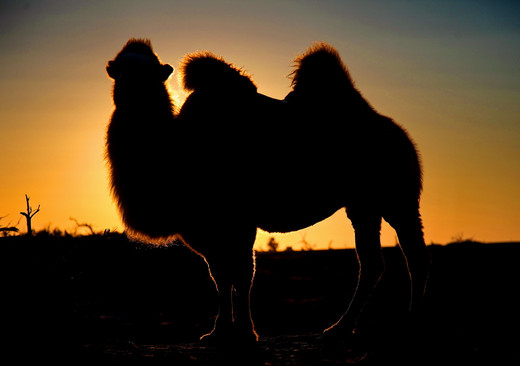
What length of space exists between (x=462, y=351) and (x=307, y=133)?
111 inches

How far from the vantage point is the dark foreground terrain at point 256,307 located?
5.39 m

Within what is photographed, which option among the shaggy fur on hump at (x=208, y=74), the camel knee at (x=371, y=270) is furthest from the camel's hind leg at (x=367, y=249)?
the shaggy fur on hump at (x=208, y=74)

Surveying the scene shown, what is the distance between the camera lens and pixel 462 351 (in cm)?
544

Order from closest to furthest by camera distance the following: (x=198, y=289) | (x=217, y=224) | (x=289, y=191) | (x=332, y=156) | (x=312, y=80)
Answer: (x=217, y=224) < (x=289, y=191) < (x=332, y=156) < (x=312, y=80) < (x=198, y=289)

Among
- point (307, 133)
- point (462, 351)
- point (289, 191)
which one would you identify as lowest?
point (462, 351)

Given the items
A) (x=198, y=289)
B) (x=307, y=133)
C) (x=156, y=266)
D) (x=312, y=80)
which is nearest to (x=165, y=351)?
(x=307, y=133)

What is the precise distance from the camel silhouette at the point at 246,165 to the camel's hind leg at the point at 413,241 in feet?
0.04

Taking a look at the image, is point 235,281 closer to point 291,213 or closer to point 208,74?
point 291,213

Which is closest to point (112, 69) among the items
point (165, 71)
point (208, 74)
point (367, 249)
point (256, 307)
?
point (165, 71)

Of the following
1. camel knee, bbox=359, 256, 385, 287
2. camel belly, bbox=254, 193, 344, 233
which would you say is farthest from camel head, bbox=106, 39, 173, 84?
camel knee, bbox=359, 256, 385, 287

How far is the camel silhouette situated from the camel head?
0.01 meters

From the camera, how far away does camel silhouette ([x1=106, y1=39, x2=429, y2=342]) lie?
19.9ft

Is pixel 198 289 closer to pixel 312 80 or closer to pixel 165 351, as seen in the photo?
pixel 312 80

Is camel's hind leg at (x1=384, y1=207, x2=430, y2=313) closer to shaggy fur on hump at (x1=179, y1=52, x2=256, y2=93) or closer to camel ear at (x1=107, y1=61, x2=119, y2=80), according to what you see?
shaggy fur on hump at (x1=179, y1=52, x2=256, y2=93)
